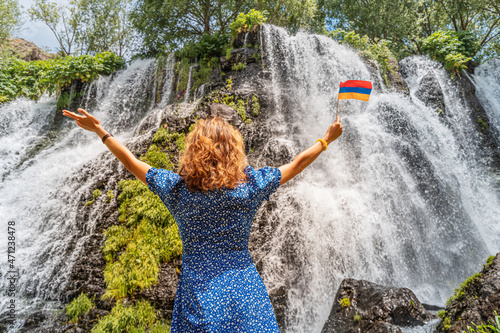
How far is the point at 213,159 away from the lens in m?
1.72

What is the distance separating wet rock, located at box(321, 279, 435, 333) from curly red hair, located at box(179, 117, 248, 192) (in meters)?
3.63

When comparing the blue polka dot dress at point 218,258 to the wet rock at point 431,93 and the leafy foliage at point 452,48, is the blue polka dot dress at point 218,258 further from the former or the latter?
the leafy foliage at point 452,48

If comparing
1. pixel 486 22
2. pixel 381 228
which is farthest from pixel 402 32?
A: pixel 381 228

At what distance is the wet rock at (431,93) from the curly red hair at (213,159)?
39.9 feet

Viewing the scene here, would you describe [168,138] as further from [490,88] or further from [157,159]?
[490,88]

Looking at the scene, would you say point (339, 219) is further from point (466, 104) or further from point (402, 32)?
point (402, 32)

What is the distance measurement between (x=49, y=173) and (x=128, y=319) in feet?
16.6

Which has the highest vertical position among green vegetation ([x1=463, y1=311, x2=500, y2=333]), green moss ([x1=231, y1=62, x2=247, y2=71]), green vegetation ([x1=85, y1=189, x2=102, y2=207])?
green moss ([x1=231, y1=62, x2=247, y2=71])

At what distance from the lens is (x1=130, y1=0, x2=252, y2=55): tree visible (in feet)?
47.1

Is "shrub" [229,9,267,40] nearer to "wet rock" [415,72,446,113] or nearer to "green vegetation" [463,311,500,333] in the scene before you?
"wet rock" [415,72,446,113]

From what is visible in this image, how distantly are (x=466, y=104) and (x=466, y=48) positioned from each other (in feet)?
10.3

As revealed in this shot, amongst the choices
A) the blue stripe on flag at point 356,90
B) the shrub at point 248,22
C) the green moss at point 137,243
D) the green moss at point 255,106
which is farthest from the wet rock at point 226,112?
the blue stripe on flag at point 356,90

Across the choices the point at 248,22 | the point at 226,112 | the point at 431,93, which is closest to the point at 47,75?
the point at 248,22

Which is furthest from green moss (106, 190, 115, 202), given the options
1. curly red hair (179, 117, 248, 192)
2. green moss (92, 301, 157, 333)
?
curly red hair (179, 117, 248, 192)
